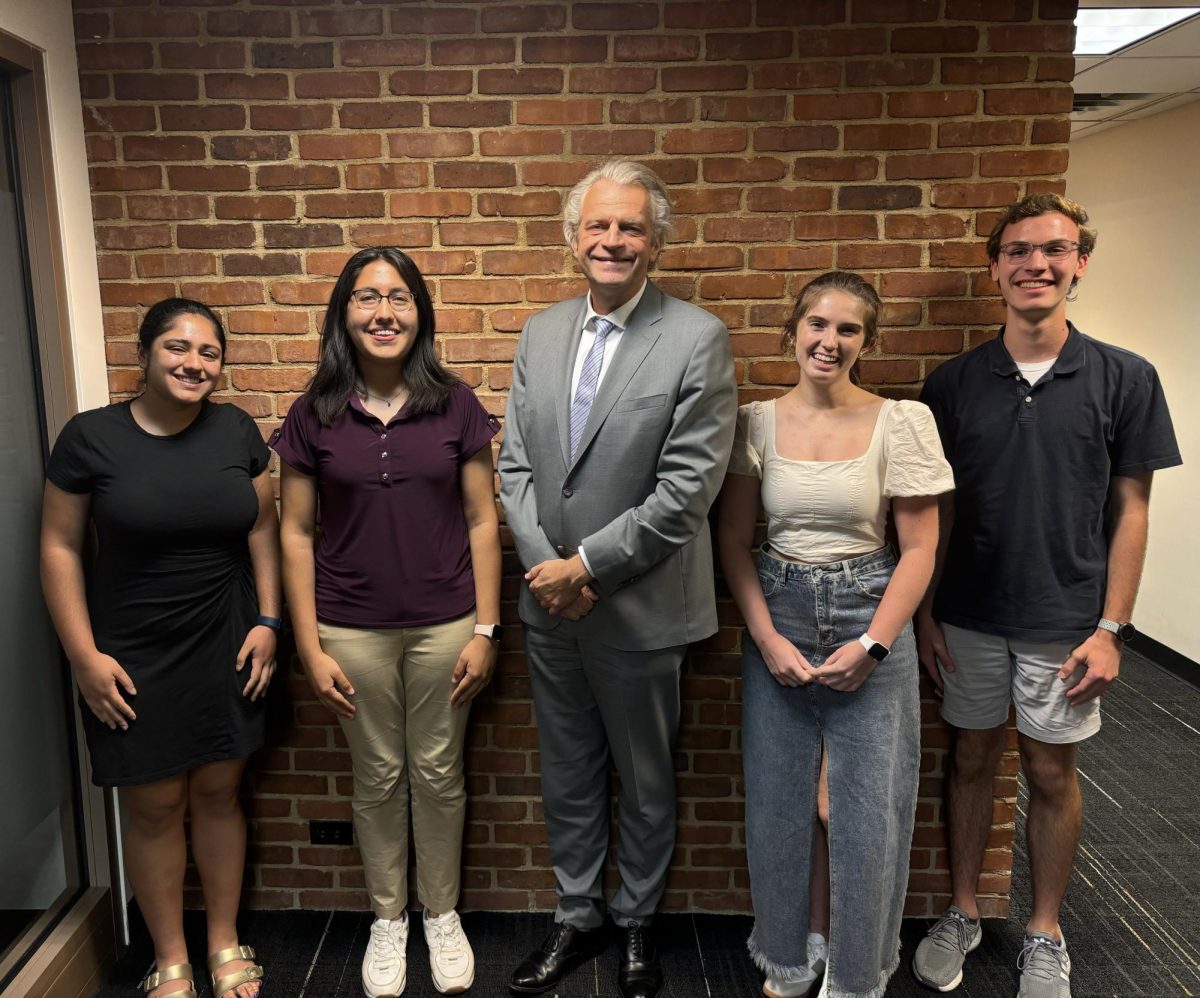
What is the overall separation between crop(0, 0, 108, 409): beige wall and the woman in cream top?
167 cm

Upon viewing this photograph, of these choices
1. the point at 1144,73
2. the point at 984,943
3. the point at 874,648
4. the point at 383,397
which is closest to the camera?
the point at 874,648

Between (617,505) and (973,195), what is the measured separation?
48.3 inches

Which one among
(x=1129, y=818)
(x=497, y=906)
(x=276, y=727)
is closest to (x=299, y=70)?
(x=276, y=727)

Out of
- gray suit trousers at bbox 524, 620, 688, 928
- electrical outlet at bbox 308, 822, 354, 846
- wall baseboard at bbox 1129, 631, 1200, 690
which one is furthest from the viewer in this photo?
wall baseboard at bbox 1129, 631, 1200, 690

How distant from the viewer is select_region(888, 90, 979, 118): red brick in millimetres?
2229

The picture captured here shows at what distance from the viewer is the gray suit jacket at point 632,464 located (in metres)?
1.96

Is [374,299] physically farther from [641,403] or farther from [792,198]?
[792,198]

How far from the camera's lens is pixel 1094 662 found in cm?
211

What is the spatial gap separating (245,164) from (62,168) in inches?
16.7

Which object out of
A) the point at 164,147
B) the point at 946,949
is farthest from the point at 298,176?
the point at 946,949

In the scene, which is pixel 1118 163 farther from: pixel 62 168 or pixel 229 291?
pixel 62 168

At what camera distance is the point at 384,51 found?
88.3 inches

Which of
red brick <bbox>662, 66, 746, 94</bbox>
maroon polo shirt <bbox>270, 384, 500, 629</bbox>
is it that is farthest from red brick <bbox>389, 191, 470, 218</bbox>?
red brick <bbox>662, 66, 746, 94</bbox>

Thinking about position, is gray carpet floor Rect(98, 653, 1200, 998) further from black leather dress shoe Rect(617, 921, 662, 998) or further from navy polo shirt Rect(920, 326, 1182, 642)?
navy polo shirt Rect(920, 326, 1182, 642)
